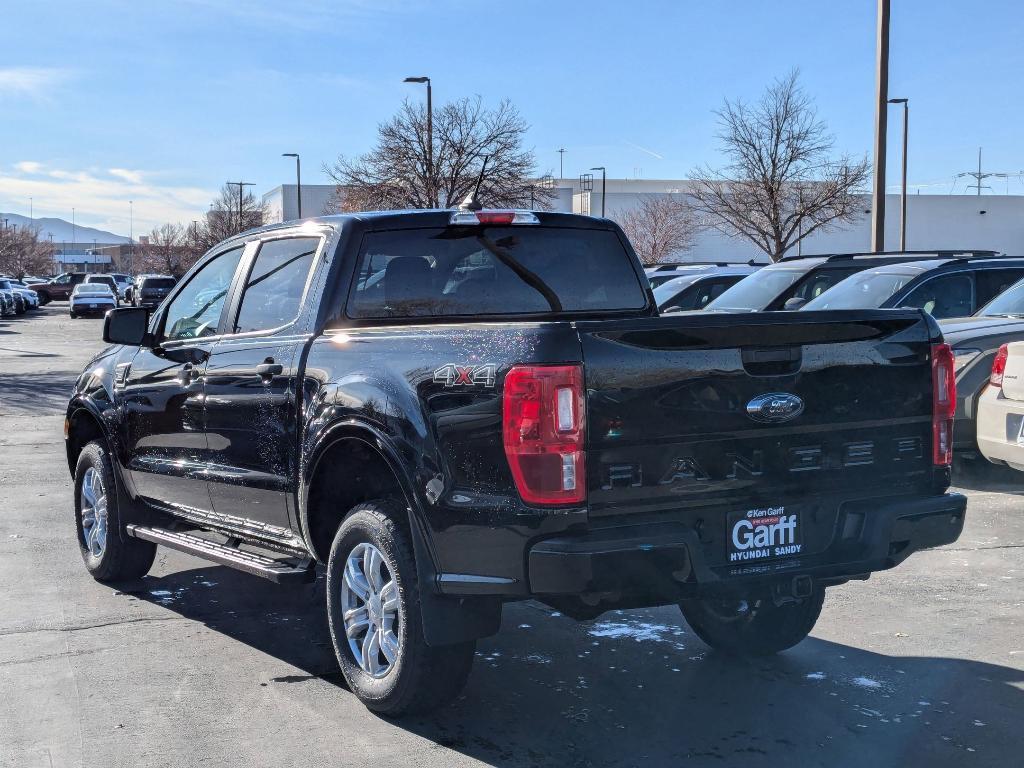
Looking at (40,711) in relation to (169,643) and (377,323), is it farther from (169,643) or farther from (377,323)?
(377,323)

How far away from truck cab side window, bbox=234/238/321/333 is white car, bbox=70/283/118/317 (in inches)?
1837

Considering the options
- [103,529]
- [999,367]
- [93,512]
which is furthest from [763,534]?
[999,367]

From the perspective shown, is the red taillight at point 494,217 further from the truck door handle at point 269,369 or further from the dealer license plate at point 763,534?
the dealer license plate at point 763,534

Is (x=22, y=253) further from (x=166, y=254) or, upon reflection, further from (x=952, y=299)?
(x=952, y=299)

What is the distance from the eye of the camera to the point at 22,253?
12525 centimetres

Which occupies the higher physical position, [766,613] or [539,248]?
[539,248]

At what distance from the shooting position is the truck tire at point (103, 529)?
669 cm

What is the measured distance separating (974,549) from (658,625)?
258 centimetres

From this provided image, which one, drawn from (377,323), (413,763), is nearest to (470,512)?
(413,763)

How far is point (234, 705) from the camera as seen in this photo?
4.77 metres

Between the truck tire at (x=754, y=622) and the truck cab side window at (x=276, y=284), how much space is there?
216 centimetres

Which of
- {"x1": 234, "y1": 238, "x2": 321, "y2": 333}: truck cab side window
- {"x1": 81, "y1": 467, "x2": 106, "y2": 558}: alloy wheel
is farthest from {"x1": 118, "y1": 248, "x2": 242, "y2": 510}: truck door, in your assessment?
{"x1": 81, "y1": 467, "x2": 106, "y2": 558}: alloy wheel

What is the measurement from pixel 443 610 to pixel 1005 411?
567cm

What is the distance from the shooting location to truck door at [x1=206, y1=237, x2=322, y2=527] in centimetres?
512
